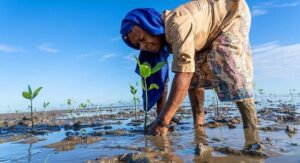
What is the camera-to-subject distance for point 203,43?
3934 millimetres

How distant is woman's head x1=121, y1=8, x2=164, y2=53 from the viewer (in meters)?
3.47

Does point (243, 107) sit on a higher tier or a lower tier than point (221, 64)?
lower

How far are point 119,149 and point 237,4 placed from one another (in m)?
2.29

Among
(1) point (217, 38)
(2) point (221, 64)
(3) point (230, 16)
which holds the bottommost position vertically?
(2) point (221, 64)

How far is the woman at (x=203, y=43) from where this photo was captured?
3334 mm

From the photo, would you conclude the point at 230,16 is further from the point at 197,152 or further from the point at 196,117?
the point at 197,152

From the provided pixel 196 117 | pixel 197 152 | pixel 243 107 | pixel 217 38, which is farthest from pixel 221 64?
pixel 197 152

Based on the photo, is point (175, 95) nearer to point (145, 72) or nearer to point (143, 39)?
point (143, 39)

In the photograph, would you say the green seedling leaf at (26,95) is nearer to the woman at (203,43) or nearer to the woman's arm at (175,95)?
the woman at (203,43)

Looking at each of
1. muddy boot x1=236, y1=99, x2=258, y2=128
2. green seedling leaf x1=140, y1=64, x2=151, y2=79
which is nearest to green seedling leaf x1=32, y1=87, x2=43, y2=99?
green seedling leaf x1=140, y1=64, x2=151, y2=79

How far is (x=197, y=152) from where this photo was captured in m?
2.50

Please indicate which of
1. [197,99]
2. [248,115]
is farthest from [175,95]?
[197,99]

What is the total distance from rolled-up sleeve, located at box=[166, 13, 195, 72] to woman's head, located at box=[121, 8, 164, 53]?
6.5 inches

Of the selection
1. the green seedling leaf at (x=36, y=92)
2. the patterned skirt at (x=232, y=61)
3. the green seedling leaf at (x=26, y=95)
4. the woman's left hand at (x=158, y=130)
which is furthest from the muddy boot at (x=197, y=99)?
the green seedling leaf at (x=26, y=95)
